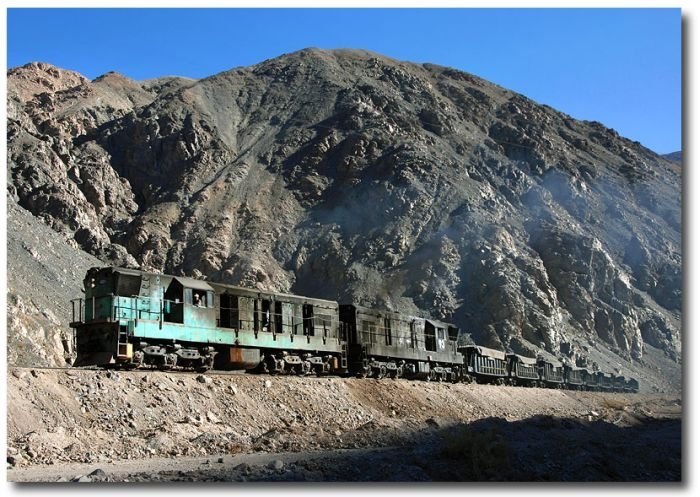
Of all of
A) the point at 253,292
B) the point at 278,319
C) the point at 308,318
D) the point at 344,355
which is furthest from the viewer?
the point at 344,355

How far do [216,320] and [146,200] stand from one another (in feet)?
193

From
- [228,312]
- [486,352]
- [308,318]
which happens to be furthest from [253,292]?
[486,352]

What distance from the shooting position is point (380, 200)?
71312mm

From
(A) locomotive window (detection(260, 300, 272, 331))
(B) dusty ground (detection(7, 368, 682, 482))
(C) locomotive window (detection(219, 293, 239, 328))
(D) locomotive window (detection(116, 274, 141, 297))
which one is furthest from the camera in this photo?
(A) locomotive window (detection(260, 300, 272, 331))

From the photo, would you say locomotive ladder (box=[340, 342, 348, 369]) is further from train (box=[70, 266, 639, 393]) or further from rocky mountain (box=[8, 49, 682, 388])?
rocky mountain (box=[8, 49, 682, 388])

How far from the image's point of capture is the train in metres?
19.4

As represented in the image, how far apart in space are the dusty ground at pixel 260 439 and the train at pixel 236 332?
1.47m

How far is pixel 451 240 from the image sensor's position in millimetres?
66750

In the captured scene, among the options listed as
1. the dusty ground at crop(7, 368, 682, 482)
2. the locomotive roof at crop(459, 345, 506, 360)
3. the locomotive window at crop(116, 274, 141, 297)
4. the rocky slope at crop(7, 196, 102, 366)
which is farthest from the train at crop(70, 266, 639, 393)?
the rocky slope at crop(7, 196, 102, 366)

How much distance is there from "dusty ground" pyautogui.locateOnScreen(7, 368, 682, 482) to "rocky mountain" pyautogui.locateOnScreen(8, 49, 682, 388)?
128ft

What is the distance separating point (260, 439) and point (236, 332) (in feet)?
23.6

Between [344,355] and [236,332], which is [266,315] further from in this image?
[344,355]

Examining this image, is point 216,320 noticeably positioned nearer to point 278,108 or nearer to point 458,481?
point 458,481

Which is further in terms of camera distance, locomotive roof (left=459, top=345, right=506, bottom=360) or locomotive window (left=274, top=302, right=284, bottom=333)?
locomotive roof (left=459, top=345, right=506, bottom=360)
